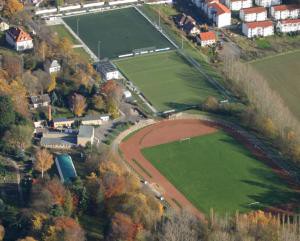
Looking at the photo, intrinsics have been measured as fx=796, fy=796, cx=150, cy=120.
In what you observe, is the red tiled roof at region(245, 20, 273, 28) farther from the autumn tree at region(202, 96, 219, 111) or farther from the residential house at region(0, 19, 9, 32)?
the residential house at region(0, 19, 9, 32)

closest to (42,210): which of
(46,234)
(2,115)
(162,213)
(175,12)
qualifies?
(46,234)

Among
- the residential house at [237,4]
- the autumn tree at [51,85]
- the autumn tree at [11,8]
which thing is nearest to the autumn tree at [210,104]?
the autumn tree at [51,85]

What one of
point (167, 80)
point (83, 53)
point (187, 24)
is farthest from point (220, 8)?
point (83, 53)

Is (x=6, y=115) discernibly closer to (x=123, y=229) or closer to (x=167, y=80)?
(x=123, y=229)

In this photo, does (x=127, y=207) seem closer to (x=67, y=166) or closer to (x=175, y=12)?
A: (x=67, y=166)

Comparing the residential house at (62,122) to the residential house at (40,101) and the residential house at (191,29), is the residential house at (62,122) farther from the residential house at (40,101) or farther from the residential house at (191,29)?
the residential house at (191,29)
